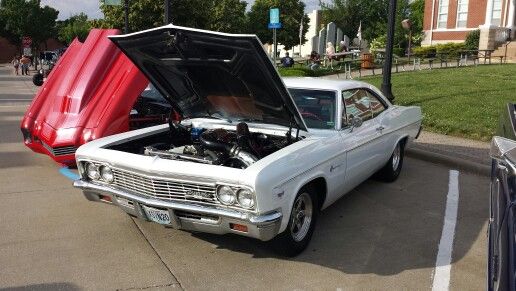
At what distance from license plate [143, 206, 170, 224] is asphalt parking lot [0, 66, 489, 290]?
368mm

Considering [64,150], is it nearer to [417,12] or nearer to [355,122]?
[355,122]

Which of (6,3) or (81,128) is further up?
(6,3)

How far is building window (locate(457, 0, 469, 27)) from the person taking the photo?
36188mm

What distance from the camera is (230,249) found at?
14.1 ft

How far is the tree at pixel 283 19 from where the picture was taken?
52.3 m

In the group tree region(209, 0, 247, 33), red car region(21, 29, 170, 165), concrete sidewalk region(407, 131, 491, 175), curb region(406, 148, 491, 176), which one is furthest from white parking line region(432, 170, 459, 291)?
tree region(209, 0, 247, 33)

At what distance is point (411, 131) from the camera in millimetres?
6637

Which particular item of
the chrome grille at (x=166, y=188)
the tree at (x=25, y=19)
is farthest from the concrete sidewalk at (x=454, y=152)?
the tree at (x=25, y=19)

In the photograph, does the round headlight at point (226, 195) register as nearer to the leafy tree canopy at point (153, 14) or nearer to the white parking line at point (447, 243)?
the white parking line at point (447, 243)

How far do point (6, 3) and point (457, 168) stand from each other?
60187 mm

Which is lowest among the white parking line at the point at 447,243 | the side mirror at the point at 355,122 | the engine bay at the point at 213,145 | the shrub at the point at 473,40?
the white parking line at the point at 447,243

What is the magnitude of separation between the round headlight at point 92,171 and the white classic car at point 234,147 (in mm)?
16

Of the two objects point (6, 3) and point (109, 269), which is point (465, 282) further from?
point (6, 3)

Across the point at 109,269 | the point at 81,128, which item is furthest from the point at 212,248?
the point at 81,128
